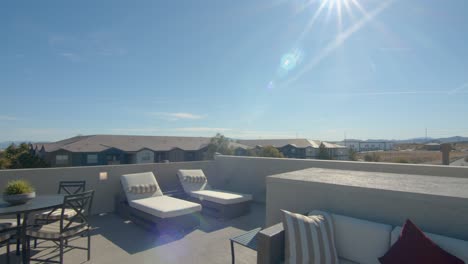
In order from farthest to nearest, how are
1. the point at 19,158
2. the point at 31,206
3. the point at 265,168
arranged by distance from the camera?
the point at 19,158
the point at 265,168
the point at 31,206

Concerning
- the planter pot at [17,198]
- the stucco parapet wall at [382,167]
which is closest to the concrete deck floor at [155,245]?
the planter pot at [17,198]

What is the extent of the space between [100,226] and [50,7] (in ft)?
16.2

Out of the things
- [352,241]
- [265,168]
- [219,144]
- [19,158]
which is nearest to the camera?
[352,241]

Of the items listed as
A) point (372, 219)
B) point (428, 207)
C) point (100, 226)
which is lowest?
point (100, 226)

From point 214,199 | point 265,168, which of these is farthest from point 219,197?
point 265,168

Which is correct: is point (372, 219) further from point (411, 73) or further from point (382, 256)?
point (411, 73)

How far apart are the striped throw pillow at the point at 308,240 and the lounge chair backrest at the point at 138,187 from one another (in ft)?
12.0

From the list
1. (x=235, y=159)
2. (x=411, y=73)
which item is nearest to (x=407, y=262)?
(x=235, y=159)

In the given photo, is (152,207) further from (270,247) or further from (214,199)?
(270,247)

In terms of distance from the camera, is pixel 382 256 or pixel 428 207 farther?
pixel 428 207

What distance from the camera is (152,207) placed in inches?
166

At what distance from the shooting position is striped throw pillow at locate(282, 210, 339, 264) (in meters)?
2.07

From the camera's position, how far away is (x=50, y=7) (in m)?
5.35

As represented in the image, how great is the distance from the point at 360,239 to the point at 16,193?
392cm
